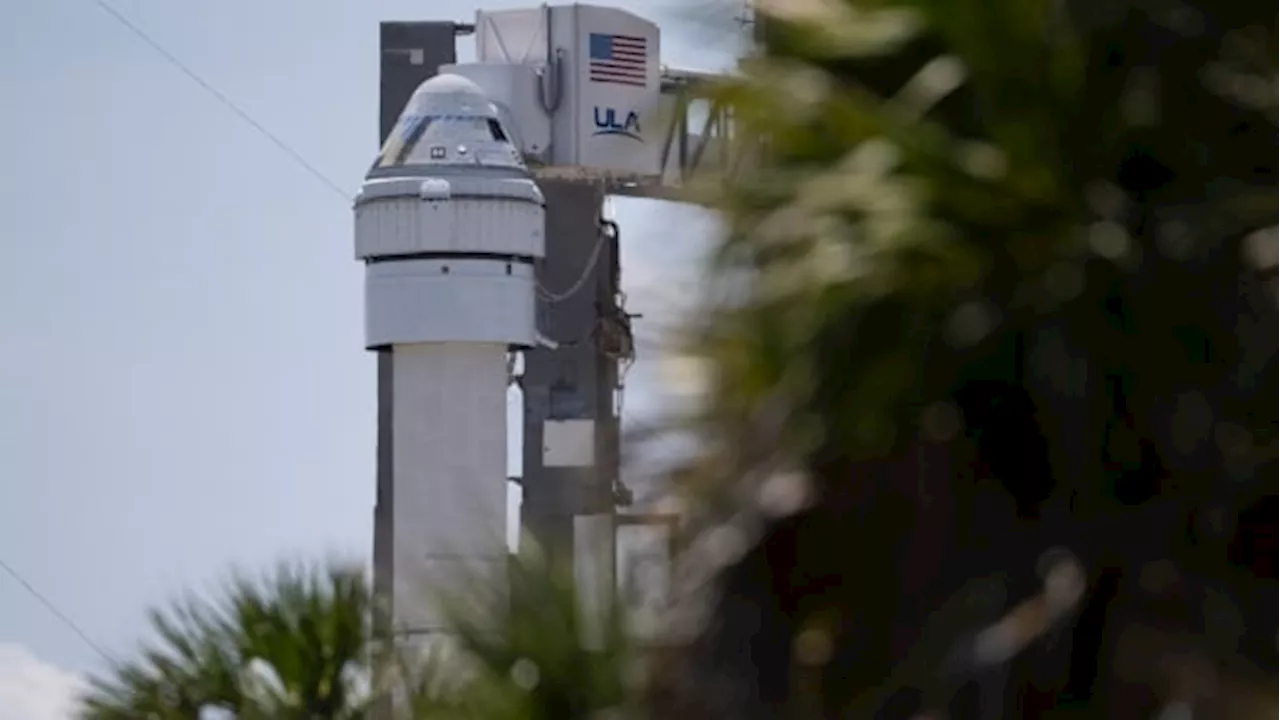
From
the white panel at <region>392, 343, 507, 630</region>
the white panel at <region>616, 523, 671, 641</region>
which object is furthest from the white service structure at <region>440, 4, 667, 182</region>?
the white panel at <region>616, 523, 671, 641</region>

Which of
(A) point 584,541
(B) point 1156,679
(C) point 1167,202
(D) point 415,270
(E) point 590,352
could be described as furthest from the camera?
(E) point 590,352

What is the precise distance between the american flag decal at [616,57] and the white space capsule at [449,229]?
4.63 m

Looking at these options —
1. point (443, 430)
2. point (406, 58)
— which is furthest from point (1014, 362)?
point (406, 58)

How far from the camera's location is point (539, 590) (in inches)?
336

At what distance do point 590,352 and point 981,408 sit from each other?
4393 cm

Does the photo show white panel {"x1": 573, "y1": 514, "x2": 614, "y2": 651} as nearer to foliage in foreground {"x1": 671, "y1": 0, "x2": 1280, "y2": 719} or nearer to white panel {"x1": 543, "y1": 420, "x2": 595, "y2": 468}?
foliage in foreground {"x1": 671, "y1": 0, "x2": 1280, "y2": 719}

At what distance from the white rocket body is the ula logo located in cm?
356

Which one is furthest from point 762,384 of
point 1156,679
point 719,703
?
point 1156,679

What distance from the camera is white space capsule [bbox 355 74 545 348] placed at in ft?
139

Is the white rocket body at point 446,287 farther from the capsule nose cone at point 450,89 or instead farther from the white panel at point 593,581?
the white panel at point 593,581

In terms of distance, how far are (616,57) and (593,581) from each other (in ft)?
132

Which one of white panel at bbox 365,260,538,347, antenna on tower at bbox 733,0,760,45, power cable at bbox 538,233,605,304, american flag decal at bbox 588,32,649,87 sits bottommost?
antenna on tower at bbox 733,0,760,45

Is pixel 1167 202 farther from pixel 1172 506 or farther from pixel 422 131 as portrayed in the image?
pixel 422 131

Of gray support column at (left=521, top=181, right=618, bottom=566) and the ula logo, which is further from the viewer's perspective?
gray support column at (left=521, top=181, right=618, bottom=566)
